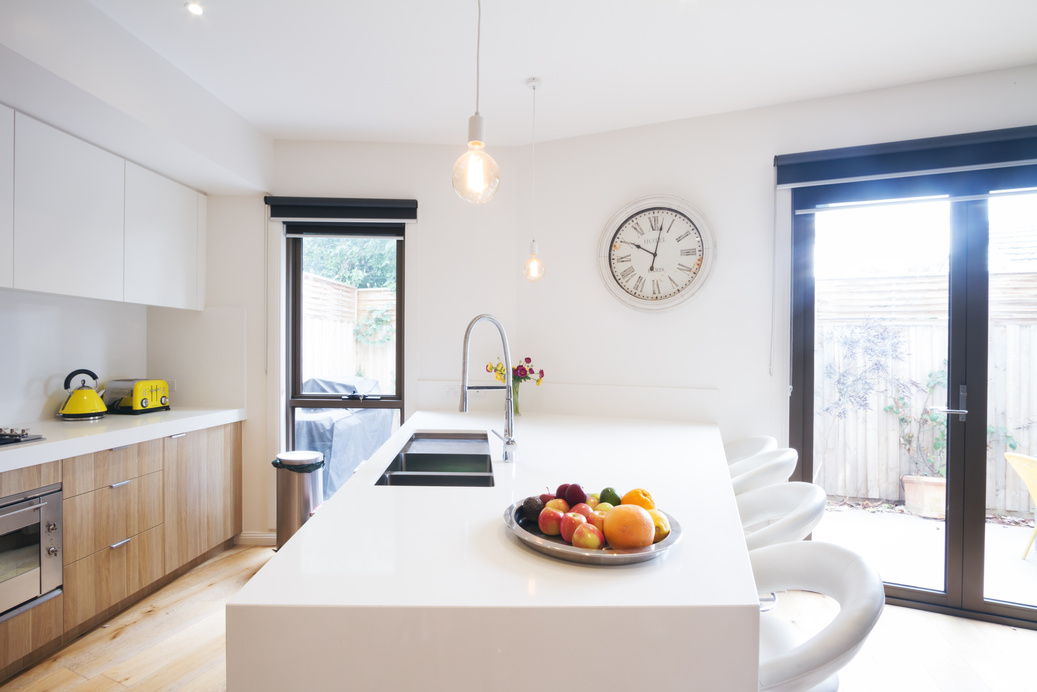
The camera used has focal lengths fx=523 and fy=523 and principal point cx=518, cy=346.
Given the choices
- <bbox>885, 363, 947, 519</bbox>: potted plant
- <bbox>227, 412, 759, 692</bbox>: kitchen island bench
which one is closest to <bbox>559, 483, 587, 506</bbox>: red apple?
<bbox>227, 412, 759, 692</bbox>: kitchen island bench

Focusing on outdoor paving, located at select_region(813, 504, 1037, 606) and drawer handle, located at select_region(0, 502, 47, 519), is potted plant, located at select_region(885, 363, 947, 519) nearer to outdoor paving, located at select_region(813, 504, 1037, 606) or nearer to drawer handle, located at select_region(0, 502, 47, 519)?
outdoor paving, located at select_region(813, 504, 1037, 606)

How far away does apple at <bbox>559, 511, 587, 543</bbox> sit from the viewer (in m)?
1.09

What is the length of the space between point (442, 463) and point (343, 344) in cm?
163

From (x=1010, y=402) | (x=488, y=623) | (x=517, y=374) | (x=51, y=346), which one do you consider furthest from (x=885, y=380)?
(x=51, y=346)

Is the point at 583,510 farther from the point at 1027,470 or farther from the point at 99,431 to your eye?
the point at 1027,470

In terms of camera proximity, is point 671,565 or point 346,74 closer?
point 671,565

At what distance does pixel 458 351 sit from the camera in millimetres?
3314

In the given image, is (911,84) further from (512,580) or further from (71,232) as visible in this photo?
(71,232)

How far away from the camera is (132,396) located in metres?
2.86

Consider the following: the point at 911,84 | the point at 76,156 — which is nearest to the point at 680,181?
the point at 911,84

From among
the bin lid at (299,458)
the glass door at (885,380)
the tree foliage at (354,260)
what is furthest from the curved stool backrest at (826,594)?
the tree foliage at (354,260)

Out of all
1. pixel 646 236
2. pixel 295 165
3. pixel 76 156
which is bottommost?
pixel 646 236

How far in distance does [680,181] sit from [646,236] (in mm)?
362

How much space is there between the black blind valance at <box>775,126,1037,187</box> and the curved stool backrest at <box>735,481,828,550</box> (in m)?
1.78
